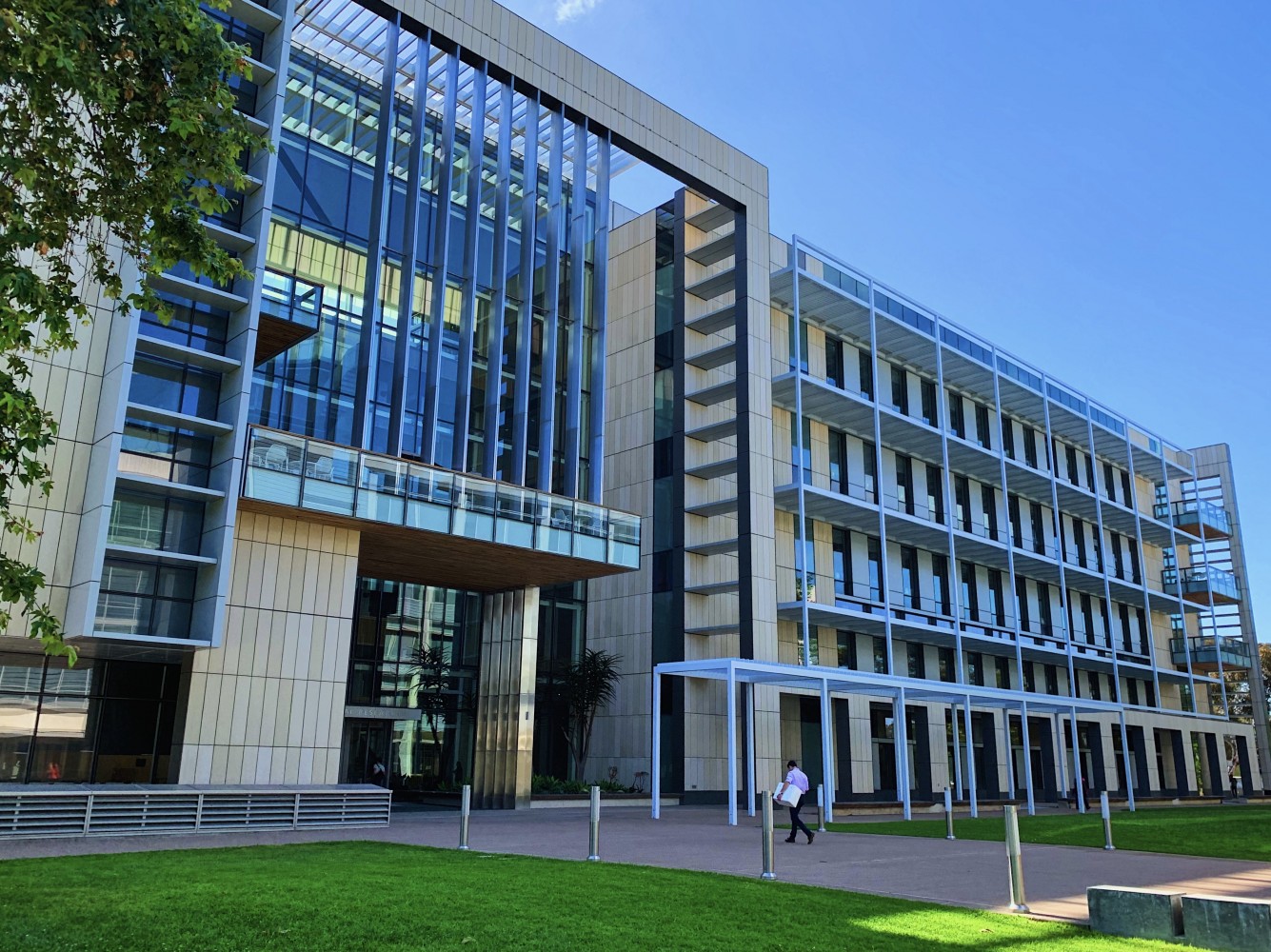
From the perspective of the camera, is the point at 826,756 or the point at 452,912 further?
the point at 826,756

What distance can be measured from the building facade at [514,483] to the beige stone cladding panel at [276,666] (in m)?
0.07

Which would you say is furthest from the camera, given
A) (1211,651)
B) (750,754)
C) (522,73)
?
(1211,651)

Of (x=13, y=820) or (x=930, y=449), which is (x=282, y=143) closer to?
(x=13, y=820)

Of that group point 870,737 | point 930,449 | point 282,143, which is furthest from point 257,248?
point 930,449

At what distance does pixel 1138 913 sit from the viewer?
8.53 metres

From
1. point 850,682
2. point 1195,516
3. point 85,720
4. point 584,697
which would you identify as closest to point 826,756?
point 850,682

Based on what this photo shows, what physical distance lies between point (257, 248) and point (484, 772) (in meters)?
16.1

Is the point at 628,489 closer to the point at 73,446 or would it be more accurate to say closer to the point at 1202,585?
the point at 73,446

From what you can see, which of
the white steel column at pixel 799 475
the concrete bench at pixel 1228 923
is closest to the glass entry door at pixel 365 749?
the white steel column at pixel 799 475

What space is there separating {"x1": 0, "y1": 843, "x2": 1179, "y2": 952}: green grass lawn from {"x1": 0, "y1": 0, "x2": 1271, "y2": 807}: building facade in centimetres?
1029

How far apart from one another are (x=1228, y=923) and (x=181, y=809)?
15.4 m

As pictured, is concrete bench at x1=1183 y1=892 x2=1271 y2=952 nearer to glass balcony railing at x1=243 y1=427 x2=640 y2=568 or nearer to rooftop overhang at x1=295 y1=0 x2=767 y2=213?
glass balcony railing at x1=243 y1=427 x2=640 y2=568

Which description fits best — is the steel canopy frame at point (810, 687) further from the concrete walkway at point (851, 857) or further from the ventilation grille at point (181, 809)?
the ventilation grille at point (181, 809)

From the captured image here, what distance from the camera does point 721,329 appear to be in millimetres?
38781
